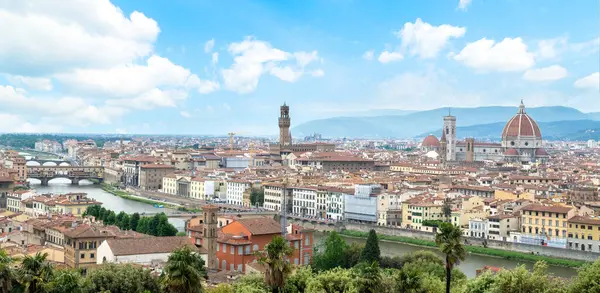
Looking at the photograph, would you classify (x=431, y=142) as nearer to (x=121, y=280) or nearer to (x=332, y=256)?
(x=332, y=256)

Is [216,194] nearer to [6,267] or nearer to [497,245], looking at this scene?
[497,245]

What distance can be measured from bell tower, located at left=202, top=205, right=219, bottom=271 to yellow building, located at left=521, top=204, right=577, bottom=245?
1537 centimetres

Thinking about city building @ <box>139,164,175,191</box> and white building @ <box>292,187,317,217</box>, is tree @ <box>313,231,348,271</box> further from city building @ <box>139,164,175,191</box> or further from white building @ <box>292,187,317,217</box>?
city building @ <box>139,164,175,191</box>

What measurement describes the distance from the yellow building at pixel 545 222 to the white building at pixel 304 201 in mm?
15685

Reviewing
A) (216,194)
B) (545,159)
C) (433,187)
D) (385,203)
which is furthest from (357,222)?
(545,159)

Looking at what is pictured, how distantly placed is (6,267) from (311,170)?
56.7 m

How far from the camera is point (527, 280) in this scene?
1561 centimetres

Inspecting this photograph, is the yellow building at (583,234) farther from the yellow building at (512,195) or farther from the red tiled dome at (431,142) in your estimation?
the red tiled dome at (431,142)

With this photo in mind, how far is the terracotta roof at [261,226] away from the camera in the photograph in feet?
84.7

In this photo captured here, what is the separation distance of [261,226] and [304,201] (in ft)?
72.5

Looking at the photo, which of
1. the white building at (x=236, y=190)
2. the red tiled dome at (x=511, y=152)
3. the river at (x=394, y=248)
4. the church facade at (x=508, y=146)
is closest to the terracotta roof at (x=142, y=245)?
the river at (x=394, y=248)

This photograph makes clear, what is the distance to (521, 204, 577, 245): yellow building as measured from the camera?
108ft

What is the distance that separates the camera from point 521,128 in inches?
3482

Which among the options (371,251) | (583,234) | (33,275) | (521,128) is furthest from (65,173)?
(33,275)
